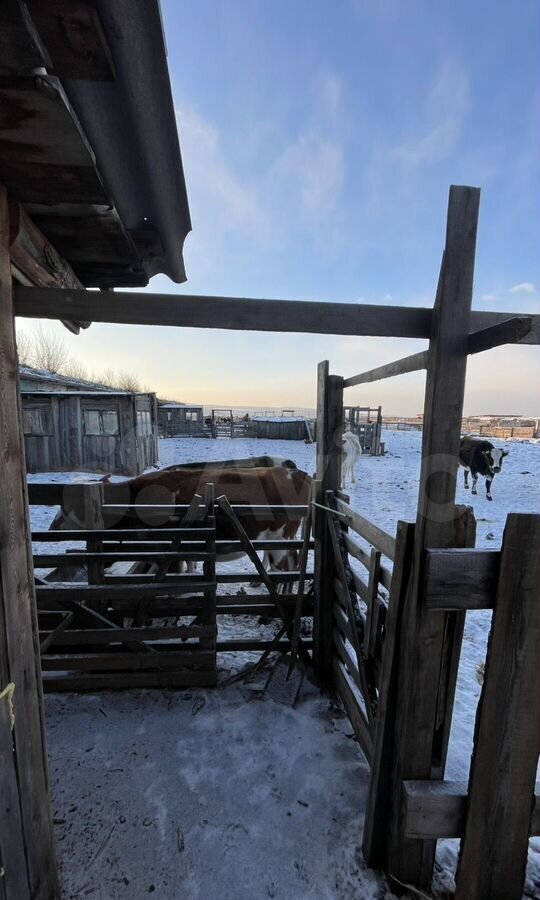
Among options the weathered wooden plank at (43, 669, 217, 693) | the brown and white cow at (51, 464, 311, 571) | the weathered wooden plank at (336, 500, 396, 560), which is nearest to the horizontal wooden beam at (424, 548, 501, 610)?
the weathered wooden plank at (336, 500, 396, 560)

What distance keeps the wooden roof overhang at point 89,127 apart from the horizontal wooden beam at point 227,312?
23 centimetres

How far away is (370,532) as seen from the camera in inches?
78.7

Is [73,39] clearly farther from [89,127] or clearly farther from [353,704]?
[353,704]

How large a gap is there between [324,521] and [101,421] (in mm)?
11421

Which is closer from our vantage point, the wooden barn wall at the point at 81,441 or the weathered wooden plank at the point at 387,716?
the weathered wooden plank at the point at 387,716

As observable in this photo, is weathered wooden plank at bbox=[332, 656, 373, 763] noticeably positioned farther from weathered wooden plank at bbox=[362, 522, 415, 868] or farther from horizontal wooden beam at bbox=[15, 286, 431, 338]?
horizontal wooden beam at bbox=[15, 286, 431, 338]

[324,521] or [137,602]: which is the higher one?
[324,521]

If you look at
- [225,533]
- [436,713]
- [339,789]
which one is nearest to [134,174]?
[436,713]

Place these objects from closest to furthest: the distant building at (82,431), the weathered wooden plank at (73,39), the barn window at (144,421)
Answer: the weathered wooden plank at (73,39) → the distant building at (82,431) → the barn window at (144,421)

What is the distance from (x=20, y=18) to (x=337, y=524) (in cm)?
256

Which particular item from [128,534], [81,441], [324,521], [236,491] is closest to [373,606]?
[324,521]

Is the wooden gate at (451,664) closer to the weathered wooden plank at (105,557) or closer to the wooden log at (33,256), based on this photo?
the wooden log at (33,256)

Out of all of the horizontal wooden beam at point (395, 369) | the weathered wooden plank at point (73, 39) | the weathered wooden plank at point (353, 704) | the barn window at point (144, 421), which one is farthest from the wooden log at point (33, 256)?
the barn window at point (144, 421)

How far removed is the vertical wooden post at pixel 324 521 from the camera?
2719 mm
